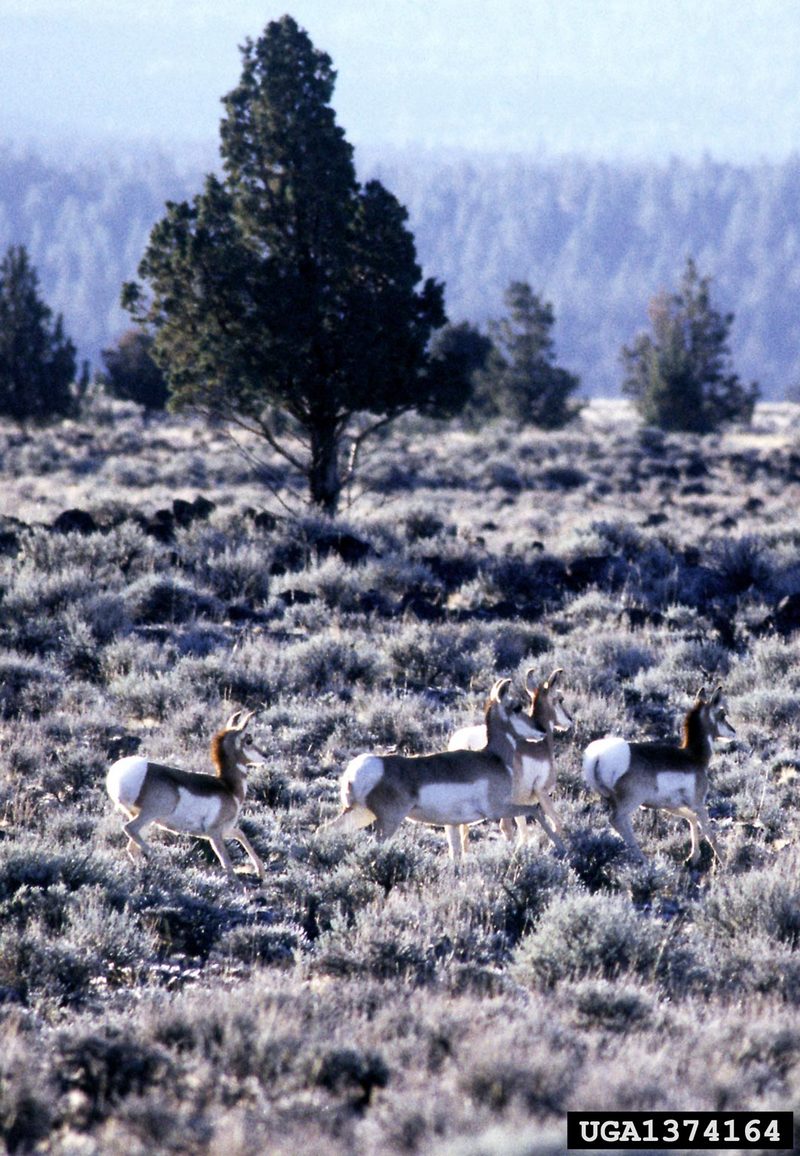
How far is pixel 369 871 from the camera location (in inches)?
287

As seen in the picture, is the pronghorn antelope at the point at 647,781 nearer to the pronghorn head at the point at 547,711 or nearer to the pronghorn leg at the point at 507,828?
the pronghorn head at the point at 547,711

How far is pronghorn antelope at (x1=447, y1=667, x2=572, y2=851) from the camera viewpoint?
8078 millimetres

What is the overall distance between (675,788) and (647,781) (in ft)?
0.71

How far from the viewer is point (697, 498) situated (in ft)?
102

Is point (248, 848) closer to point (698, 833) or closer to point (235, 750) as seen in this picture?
point (235, 750)

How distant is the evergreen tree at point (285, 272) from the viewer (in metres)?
19.4

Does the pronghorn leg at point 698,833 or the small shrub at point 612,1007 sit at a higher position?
the small shrub at point 612,1007

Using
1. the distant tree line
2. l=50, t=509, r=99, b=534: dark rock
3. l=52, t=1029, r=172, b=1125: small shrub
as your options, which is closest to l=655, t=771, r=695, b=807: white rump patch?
l=52, t=1029, r=172, b=1125: small shrub

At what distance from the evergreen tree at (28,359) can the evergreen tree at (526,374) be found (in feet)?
53.4

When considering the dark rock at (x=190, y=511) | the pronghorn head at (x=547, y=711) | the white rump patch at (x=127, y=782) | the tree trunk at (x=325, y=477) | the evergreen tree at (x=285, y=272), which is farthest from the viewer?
the dark rock at (x=190, y=511)

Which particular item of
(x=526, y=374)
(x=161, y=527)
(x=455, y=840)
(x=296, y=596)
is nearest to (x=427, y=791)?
(x=455, y=840)

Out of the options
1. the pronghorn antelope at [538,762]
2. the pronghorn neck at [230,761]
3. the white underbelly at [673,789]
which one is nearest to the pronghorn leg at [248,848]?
the pronghorn neck at [230,761]

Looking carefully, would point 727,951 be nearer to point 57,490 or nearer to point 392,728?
point 392,728

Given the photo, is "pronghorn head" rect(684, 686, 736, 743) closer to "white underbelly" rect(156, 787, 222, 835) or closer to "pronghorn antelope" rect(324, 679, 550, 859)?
"pronghorn antelope" rect(324, 679, 550, 859)
